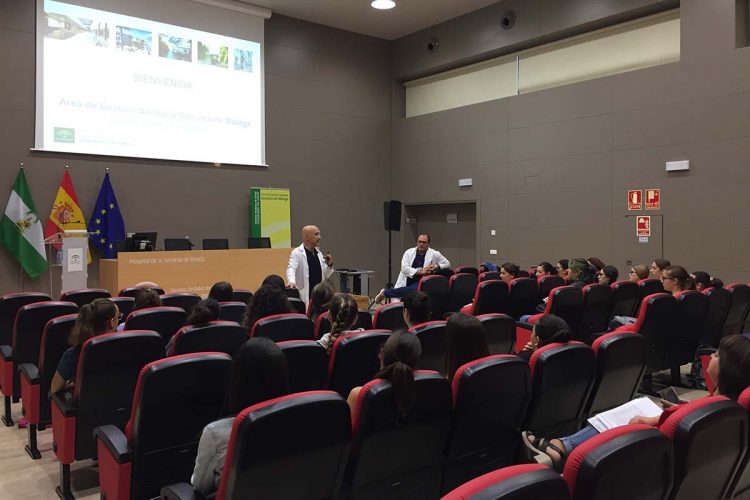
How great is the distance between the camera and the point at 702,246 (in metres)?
7.73

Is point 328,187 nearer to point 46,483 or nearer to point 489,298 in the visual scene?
point 489,298

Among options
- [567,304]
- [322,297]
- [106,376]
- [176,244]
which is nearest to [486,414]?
[106,376]

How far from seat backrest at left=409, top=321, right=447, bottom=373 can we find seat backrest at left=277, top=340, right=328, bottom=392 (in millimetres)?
647

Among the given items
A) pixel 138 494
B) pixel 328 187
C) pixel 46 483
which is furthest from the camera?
pixel 328 187

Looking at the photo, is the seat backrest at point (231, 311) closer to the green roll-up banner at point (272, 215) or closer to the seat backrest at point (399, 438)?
the seat backrest at point (399, 438)

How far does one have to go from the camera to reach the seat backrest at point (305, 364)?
2.77 meters

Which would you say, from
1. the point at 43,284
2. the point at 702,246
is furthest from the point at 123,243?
the point at 702,246

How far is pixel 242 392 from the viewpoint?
1956mm

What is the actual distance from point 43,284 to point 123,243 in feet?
4.57

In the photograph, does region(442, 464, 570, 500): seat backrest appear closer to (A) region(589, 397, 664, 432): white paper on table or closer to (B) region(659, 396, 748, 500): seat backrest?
(B) region(659, 396, 748, 500): seat backrest

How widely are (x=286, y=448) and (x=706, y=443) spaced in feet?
4.15

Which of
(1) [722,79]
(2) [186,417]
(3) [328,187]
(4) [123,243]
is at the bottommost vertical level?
(2) [186,417]

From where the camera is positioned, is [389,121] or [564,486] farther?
[389,121]

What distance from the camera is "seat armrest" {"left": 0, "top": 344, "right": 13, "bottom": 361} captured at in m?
3.93
